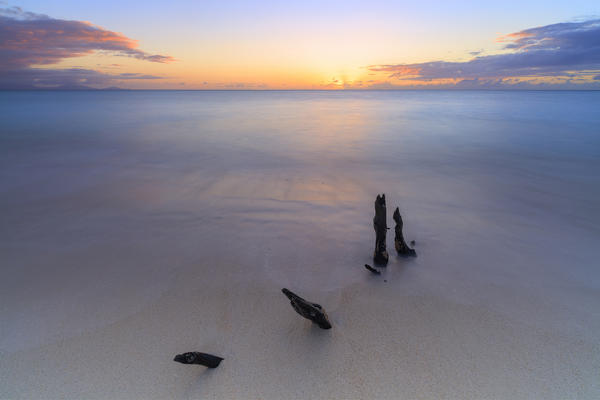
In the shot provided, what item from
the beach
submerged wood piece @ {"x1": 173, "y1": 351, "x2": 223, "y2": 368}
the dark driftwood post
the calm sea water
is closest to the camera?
submerged wood piece @ {"x1": 173, "y1": 351, "x2": 223, "y2": 368}

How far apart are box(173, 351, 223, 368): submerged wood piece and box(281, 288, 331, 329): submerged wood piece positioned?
119 centimetres

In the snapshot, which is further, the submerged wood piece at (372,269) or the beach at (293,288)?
the submerged wood piece at (372,269)

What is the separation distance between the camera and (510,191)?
11.1m

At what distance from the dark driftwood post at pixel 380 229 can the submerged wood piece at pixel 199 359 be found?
3.42 m

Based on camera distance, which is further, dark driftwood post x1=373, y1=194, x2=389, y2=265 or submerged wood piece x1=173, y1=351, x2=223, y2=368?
dark driftwood post x1=373, y1=194, x2=389, y2=265

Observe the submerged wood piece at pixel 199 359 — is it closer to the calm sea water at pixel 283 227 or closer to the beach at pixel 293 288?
the beach at pixel 293 288

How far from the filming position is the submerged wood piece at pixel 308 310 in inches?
158

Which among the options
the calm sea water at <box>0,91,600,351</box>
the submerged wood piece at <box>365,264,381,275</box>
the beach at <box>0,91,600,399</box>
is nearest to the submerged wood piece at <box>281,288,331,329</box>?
the beach at <box>0,91,600,399</box>

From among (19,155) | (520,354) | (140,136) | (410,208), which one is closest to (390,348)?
(520,354)

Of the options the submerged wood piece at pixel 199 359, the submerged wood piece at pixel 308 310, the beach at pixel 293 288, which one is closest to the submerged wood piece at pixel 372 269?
the beach at pixel 293 288

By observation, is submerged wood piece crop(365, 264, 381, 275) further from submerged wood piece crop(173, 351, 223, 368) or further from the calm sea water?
submerged wood piece crop(173, 351, 223, 368)

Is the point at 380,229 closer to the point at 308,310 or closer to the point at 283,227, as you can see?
the point at 308,310

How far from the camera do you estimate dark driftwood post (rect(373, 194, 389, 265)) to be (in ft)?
18.3

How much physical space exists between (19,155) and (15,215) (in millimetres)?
11217
